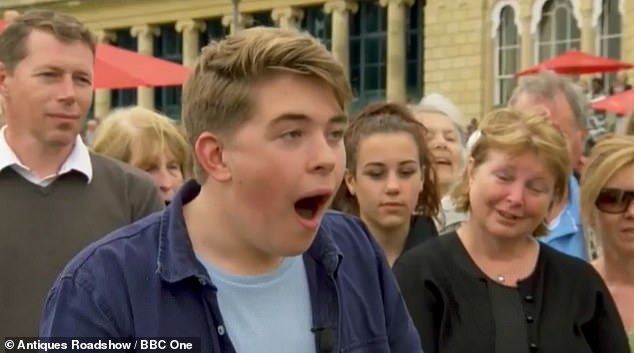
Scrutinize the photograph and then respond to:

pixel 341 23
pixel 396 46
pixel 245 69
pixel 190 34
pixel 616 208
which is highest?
pixel 341 23

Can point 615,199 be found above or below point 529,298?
above

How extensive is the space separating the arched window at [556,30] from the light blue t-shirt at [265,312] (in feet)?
93.3

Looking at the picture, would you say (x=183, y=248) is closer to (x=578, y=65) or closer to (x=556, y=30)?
(x=578, y=65)

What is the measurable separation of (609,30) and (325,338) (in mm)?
28634

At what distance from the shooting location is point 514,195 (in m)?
4.10

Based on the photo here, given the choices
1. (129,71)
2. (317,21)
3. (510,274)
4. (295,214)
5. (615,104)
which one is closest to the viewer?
(295,214)

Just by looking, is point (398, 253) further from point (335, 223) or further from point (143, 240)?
point (143, 240)

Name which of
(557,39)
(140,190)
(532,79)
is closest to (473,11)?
(557,39)

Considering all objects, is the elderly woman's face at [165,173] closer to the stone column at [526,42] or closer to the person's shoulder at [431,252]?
the person's shoulder at [431,252]

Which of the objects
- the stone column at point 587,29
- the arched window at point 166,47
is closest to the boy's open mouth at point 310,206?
the stone column at point 587,29

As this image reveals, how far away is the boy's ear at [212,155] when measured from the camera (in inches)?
100.0

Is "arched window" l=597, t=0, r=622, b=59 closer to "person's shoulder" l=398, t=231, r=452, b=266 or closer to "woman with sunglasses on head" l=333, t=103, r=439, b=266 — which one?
"woman with sunglasses on head" l=333, t=103, r=439, b=266

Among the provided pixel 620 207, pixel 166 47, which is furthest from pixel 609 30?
pixel 620 207

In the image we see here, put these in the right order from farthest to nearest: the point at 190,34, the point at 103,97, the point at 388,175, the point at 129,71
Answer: the point at 103,97
the point at 190,34
the point at 129,71
the point at 388,175
